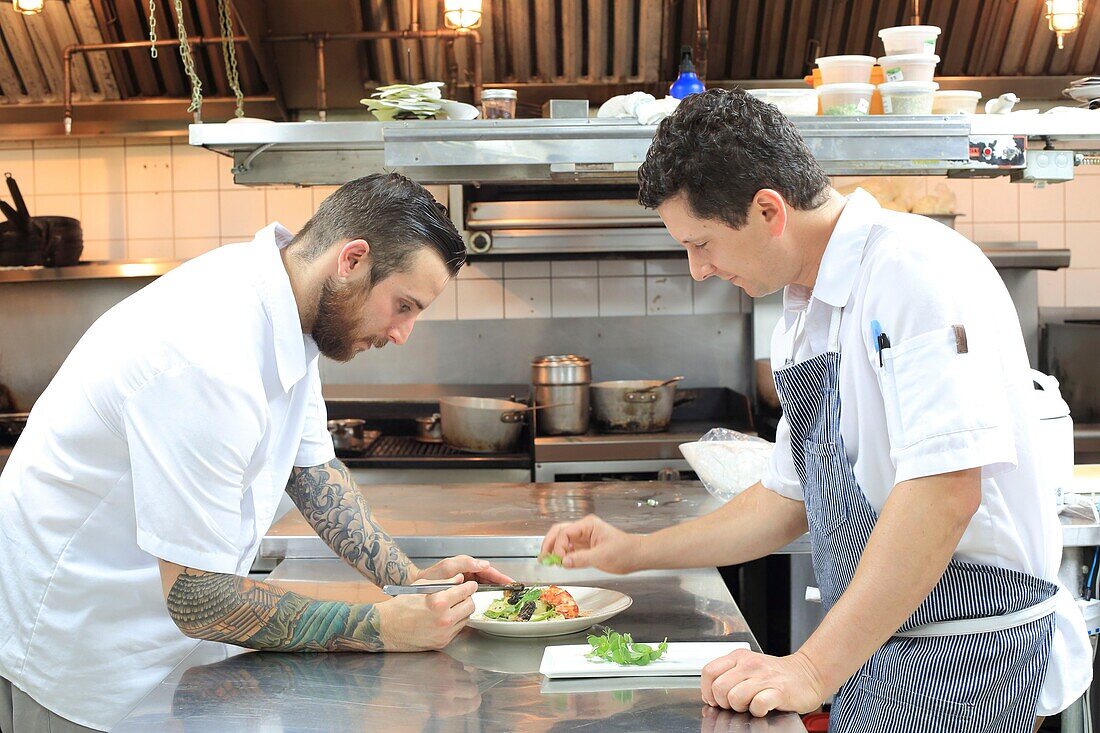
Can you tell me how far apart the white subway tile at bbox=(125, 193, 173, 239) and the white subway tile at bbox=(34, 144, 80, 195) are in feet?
0.93

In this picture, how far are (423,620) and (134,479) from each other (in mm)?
518

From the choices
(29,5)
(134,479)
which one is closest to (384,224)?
(134,479)

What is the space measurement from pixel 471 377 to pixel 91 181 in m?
2.08

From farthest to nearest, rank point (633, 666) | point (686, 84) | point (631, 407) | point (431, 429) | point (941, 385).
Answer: point (431, 429), point (631, 407), point (686, 84), point (633, 666), point (941, 385)

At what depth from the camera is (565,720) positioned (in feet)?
4.93

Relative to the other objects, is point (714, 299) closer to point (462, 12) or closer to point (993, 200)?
point (993, 200)

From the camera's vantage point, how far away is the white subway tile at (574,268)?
519cm

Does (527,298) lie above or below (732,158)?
below

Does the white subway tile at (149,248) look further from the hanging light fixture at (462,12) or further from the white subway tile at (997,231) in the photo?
the white subway tile at (997,231)

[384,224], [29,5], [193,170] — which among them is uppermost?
[29,5]

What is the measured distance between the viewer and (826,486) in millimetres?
1698

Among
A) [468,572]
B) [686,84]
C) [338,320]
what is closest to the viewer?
[338,320]

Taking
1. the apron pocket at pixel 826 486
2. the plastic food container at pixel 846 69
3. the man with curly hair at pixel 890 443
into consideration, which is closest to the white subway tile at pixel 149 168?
the plastic food container at pixel 846 69

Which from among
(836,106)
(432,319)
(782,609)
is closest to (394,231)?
(836,106)
